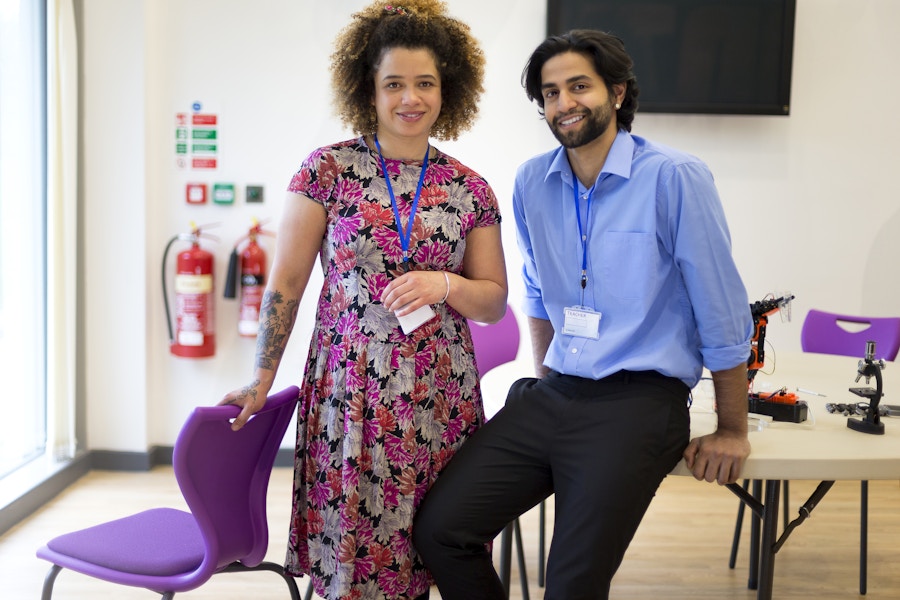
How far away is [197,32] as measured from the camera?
4273mm

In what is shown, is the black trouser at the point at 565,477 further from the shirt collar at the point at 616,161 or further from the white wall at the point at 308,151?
the white wall at the point at 308,151

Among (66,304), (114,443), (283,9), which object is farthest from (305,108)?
(114,443)

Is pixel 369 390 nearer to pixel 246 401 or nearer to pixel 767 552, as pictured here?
pixel 246 401

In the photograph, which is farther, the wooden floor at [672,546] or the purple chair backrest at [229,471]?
the wooden floor at [672,546]

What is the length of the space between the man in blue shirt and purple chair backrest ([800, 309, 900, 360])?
2.00 metres

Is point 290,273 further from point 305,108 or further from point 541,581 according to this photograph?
point 305,108

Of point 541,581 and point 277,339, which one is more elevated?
point 277,339

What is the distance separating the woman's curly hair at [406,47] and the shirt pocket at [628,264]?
0.57 m

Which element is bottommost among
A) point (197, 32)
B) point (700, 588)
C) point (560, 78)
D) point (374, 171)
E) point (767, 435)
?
point (700, 588)

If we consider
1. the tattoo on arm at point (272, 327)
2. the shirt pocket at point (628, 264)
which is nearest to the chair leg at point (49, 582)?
the tattoo on arm at point (272, 327)

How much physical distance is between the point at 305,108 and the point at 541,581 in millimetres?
2609

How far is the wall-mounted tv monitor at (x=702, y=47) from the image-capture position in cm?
411

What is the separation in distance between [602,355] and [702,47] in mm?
2781

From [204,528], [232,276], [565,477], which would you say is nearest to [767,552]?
[565,477]
